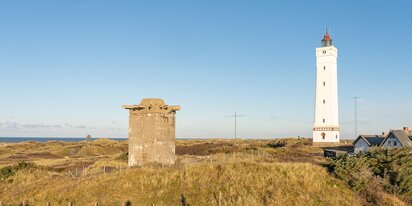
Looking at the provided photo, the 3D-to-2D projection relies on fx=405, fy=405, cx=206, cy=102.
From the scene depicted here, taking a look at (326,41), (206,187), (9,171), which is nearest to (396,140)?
(326,41)

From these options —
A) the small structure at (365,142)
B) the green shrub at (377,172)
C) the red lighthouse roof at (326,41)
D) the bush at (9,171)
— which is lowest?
the bush at (9,171)

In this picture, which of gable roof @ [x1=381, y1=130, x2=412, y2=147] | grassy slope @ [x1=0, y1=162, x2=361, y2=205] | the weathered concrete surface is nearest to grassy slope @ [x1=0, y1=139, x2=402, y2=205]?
grassy slope @ [x1=0, y1=162, x2=361, y2=205]

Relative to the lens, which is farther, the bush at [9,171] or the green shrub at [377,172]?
the bush at [9,171]

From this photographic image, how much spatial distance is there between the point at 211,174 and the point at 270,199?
550cm

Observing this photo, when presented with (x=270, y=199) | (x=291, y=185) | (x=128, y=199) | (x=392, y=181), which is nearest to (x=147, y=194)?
(x=128, y=199)

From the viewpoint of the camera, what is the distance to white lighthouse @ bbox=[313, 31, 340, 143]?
59591 mm

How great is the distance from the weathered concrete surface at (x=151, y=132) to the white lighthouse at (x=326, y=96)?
32.6 meters

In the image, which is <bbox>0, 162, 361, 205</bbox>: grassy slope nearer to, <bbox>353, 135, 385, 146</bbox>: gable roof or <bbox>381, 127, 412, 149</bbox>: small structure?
<bbox>381, 127, 412, 149</bbox>: small structure

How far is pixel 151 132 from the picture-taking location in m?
33.3

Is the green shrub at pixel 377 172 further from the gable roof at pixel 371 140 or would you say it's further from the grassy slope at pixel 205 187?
the gable roof at pixel 371 140

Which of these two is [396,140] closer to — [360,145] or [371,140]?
[371,140]

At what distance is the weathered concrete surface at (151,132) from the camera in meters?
33.3

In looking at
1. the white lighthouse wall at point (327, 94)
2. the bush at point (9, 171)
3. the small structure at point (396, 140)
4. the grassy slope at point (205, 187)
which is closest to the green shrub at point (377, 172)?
the grassy slope at point (205, 187)

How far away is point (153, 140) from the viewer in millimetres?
33281
